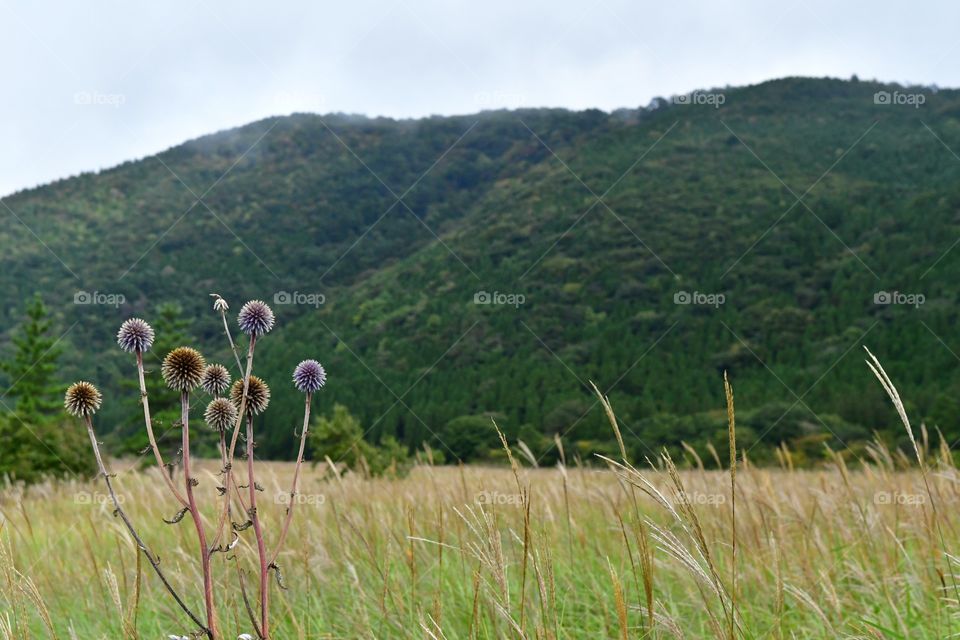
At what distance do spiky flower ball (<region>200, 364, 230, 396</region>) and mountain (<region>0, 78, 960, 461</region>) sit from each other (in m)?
10.2

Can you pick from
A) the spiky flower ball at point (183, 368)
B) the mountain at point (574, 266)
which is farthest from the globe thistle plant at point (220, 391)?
the mountain at point (574, 266)

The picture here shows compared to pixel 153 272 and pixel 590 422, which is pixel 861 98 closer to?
pixel 590 422

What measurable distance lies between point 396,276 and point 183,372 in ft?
236

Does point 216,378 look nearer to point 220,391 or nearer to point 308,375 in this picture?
point 220,391

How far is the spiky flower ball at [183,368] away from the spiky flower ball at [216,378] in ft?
0.25

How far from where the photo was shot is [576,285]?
64.1 m

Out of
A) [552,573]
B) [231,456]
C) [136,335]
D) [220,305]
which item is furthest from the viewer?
[552,573]

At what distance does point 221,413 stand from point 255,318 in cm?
26

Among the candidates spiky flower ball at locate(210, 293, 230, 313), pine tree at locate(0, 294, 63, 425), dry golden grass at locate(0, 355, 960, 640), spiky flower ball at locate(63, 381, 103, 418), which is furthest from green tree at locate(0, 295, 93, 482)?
spiky flower ball at locate(210, 293, 230, 313)

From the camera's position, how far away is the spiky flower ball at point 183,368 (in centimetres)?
170

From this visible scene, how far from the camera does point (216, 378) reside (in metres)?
1.88

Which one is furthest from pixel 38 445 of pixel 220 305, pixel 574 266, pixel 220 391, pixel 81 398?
pixel 574 266

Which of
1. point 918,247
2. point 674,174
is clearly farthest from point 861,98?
point 918,247

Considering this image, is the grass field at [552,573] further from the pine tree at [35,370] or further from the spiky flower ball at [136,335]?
the pine tree at [35,370]
